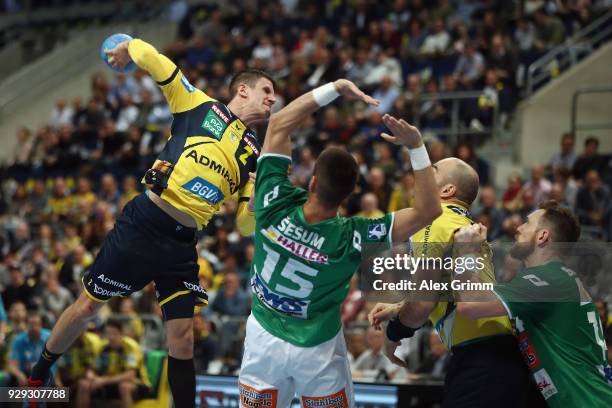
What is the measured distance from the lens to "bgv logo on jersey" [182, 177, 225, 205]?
257 inches

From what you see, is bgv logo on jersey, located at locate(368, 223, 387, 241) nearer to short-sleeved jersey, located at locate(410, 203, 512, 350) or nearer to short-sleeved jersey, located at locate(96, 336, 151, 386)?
short-sleeved jersey, located at locate(410, 203, 512, 350)

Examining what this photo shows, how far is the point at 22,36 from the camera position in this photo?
88.9ft

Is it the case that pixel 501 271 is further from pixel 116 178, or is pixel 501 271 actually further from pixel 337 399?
pixel 116 178

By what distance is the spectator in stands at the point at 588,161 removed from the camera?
13.4m

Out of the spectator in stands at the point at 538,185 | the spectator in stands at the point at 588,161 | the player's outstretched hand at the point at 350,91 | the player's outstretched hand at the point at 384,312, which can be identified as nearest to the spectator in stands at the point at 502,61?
the spectator in stands at the point at 588,161

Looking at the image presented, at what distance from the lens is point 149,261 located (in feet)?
21.8

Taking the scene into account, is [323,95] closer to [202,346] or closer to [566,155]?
[202,346]

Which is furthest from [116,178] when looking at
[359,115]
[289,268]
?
[289,268]

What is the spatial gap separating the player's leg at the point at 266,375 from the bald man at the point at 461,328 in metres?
0.82

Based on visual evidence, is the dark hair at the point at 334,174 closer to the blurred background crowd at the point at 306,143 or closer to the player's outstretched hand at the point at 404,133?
the player's outstretched hand at the point at 404,133

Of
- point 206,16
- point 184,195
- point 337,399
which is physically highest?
point 206,16

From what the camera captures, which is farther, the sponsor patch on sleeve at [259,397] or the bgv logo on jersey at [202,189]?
the bgv logo on jersey at [202,189]

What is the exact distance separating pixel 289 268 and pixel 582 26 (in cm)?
1296

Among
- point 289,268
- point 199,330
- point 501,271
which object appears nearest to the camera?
point 289,268
